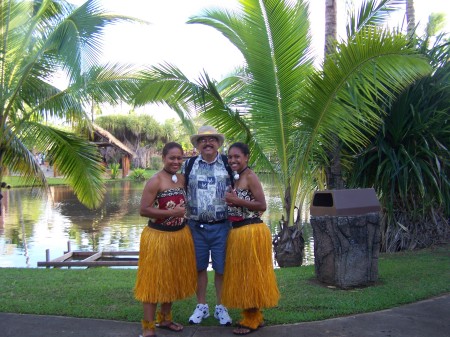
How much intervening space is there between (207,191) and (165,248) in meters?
0.58

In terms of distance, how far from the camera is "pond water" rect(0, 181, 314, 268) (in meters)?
12.3

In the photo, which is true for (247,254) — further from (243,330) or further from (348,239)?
(348,239)

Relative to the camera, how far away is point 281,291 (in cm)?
564

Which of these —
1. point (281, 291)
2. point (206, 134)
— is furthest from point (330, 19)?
point (206, 134)

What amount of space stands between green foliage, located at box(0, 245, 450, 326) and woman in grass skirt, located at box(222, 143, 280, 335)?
0.37m

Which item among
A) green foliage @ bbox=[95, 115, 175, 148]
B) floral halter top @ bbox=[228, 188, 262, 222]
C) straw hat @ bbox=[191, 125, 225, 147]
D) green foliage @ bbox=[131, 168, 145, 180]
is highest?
green foliage @ bbox=[95, 115, 175, 148]

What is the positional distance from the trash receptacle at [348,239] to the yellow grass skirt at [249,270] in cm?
168

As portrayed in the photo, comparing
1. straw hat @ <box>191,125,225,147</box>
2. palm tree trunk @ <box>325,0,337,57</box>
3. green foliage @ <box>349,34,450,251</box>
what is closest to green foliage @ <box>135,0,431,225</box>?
green foliage @ <box>349,34,450,251</box>

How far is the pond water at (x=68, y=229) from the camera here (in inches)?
485

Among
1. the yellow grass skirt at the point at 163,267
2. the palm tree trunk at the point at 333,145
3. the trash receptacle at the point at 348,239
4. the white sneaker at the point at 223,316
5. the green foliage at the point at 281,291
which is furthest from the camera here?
the palm tree trunk at the point at 333,145

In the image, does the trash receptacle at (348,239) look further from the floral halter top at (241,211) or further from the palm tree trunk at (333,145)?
the palm tree trunk at (333,145)

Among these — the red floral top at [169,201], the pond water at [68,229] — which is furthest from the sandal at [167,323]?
the pond water at [68,229]

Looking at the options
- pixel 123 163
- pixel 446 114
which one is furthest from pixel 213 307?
pixel 123 163

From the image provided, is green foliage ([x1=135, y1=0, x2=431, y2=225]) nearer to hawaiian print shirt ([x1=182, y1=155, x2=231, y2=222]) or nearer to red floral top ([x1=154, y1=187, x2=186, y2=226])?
hawaiian print shirt ([x1=182, y1=155, x2=231, y2=222])
